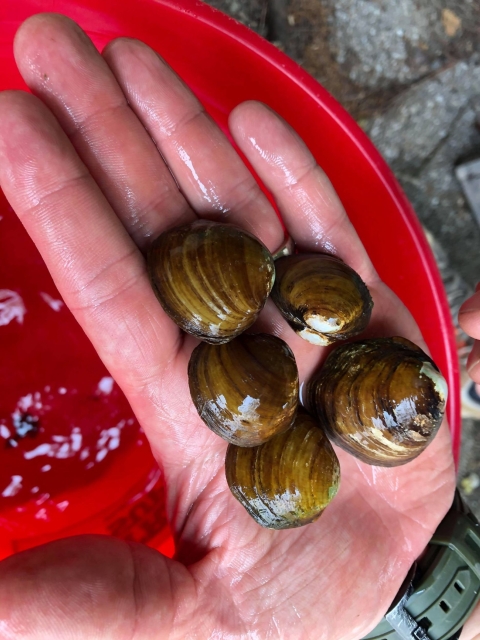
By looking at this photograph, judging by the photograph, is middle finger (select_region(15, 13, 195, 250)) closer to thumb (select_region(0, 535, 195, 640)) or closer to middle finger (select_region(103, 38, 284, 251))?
middle finger (select_region(103, 38, 284, 251))

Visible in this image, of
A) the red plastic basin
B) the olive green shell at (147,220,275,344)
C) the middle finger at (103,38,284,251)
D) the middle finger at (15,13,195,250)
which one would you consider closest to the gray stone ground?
the red plastic basin

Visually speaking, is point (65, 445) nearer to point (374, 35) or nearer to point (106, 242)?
point (106, 242)

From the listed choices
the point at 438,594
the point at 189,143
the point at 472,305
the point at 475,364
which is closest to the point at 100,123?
the point at 189,143

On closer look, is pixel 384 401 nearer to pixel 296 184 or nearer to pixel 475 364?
pixel 475 364

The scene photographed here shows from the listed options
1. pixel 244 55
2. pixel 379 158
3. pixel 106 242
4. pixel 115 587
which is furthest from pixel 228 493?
pixel 244 55

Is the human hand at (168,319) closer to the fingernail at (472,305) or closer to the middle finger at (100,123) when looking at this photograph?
the middle finger at (100,123)

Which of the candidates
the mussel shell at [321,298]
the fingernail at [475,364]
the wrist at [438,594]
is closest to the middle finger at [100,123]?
the mussel shell at [321,298]
